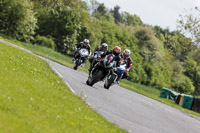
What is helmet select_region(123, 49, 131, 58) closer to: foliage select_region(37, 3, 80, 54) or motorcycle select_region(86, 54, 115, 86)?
motorcycle select_region(86, 54, 115, 86)

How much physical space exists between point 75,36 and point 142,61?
16.3m

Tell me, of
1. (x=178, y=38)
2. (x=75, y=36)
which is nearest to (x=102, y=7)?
(x=75, y=36)

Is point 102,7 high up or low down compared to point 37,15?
up

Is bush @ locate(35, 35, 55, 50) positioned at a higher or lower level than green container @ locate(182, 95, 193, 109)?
higher

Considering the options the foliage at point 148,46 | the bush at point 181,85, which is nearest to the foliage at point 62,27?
the foliage at point 148,46

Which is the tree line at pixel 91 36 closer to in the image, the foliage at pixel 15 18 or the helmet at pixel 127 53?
the foliage at pixel 15 18

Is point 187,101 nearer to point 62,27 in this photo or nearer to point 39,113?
point 39,113

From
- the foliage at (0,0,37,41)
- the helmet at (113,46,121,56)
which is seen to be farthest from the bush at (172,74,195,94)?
the helmet at (113,46,121,56)

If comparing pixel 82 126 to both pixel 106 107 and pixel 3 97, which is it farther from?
pixel 106 107

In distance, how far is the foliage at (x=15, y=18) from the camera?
133 ft

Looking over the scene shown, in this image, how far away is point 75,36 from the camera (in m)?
47.5

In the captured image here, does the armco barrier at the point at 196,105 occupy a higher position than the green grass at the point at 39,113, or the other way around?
the green grass at the point at 39,113

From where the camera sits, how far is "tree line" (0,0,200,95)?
4062 centimetres

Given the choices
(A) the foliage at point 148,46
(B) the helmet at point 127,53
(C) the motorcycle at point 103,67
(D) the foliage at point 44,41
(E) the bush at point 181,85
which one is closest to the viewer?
(C) the motorcycle at point 103,67
